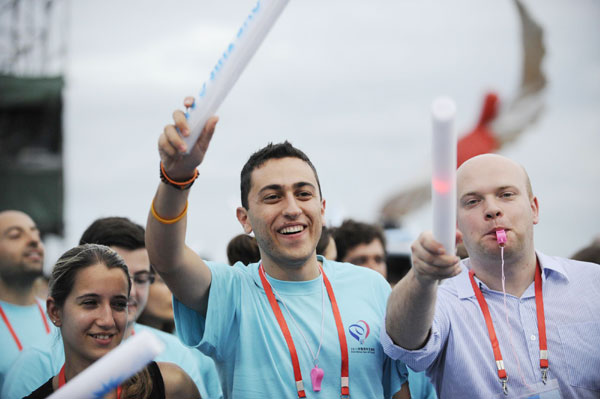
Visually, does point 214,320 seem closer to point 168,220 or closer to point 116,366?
point 168,220

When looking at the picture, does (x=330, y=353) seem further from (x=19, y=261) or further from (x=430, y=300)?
(x=19, y=261)

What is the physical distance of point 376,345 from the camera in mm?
2789

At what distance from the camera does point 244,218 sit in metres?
3.03

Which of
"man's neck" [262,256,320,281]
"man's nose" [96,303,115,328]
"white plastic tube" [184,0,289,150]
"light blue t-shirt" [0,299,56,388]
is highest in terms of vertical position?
"white plastic tube" [184,0,289,150]

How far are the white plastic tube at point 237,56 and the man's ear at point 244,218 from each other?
2.97 ft

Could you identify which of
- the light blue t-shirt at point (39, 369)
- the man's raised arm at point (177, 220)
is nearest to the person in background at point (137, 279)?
the light blue t-shirt at point (39, 369)

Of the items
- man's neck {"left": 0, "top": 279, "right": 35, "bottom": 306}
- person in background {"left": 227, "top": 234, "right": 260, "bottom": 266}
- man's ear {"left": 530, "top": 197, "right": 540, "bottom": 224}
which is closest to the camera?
man's ear {"left": 530, "top": 197, "right": 540, "bottom": 224}

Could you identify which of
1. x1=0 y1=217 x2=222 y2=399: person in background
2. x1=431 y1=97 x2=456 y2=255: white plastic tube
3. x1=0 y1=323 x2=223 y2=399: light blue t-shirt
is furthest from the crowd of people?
x1=0 y1=217 x2=222 y2=399: person in background

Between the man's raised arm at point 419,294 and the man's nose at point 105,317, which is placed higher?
the man's raised arm at point 419,294

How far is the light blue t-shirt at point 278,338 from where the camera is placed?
2676 millimetres

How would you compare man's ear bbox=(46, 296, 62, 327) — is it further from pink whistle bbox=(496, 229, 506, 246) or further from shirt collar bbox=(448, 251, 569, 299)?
pink whistle bbox=(496, 229, 506, 246)

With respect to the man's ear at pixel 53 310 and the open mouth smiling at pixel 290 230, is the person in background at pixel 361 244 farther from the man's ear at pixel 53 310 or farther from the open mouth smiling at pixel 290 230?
the man's ear at pixel 53 310

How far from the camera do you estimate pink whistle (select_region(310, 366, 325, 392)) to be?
103 inches

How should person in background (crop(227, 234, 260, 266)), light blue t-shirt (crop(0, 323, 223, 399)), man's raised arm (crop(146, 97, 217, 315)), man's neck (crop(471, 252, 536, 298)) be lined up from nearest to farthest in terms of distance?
1. man's raised arm (crop(146, 97, 217, 315))
2. man's neck (crop(471, 252, 536, 298))
3. light blue t-shirt (crop(0, 323, 223, 399))
4. person in background (crop(227, 234, 260, 266))
